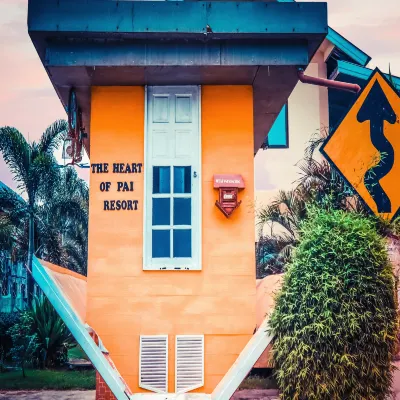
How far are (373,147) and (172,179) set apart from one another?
11.6ft

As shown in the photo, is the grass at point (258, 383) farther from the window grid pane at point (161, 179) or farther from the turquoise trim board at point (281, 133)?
the turquoise trim board at point (281, 133)

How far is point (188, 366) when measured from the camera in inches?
331

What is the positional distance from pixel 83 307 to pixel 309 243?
12.1 feet

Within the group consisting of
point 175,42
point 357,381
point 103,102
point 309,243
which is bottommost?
point 357,381

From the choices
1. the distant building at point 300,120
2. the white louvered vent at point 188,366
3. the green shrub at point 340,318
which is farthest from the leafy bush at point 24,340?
the green shrub at point 340,318

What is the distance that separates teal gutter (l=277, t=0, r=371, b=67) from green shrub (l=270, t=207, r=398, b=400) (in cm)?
1506

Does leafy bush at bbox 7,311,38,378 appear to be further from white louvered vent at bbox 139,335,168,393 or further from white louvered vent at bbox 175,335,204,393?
white louvered vent at bbox 175,335,204,393

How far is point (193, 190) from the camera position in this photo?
8.74 m

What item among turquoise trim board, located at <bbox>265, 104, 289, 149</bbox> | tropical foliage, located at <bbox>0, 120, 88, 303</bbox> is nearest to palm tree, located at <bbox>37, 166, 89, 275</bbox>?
tropical foliage, located at <bbox>0, 120, 88, 303</bbox>

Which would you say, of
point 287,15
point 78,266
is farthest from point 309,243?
point 78,266

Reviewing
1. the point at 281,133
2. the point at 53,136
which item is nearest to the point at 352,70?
the point at 281,133

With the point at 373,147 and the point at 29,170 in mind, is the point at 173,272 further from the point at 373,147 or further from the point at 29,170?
the point at 29,170

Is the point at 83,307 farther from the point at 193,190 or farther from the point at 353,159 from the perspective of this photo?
the point at 353,159

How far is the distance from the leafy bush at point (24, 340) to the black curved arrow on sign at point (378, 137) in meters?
12.8
